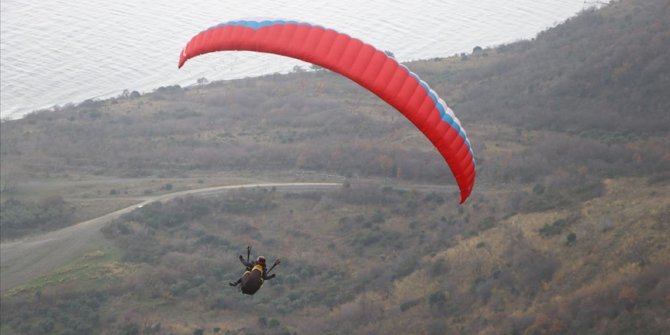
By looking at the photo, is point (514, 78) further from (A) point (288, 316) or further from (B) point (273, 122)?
(A) point (288, 316)

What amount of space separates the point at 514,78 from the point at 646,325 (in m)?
34.7

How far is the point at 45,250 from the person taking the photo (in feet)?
115

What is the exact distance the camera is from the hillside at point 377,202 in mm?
26266

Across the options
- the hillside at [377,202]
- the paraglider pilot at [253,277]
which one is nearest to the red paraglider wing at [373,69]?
the paraglider pilot at [253,277]

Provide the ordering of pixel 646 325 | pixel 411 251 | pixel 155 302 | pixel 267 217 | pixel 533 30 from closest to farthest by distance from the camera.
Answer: pixel 646 325
pixel 155 302
pixel 411 251
pixel 267 217
pixel 533 30

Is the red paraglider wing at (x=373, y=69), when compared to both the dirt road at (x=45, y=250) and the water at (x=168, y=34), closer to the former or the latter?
the dirt road at (x=45, y=250)

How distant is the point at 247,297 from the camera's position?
30.7 m

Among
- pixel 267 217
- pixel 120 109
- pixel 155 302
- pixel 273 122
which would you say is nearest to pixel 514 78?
pixel 273 122

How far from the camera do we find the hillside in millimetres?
26266

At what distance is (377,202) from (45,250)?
14.7 m

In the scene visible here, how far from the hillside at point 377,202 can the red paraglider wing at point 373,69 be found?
7949mm

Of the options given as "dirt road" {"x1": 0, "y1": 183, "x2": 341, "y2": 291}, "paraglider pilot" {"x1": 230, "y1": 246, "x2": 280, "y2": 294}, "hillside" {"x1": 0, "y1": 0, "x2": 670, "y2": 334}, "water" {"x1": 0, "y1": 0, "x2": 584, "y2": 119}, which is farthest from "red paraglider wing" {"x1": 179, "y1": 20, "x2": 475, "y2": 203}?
"water" {"x1": 0, "y1": 0, "x2": 584, "y2": 119}

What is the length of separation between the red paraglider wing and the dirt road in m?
19.6

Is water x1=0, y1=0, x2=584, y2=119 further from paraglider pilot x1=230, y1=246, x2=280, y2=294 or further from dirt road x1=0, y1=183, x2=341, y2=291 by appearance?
paraglider pilot x1=230, y1=246, x2=280, y2=294
